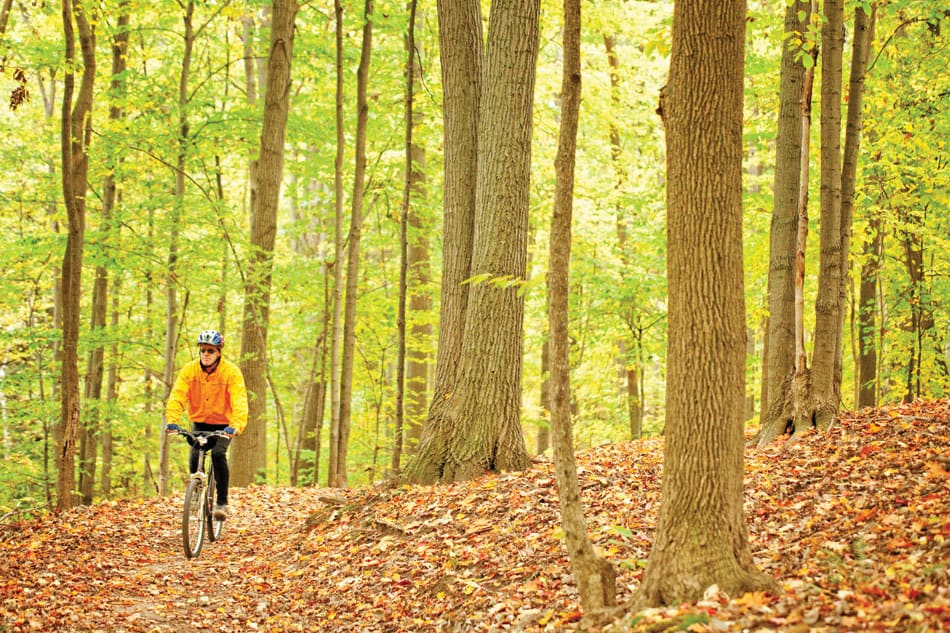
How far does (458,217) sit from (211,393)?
10.6 feet

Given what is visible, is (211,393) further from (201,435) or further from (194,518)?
(194,518)

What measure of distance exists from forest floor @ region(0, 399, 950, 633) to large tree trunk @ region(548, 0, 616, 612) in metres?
0.27

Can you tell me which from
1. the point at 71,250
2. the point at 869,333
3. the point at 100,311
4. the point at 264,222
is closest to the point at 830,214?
the point at 869,333

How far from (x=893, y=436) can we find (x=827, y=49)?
369cm

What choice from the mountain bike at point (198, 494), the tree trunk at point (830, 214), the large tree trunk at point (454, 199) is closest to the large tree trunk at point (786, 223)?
the tree trunk at point (830, 214)

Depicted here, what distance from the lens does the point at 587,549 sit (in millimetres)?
4289

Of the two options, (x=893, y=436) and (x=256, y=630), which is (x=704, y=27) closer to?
(x=893, y=436)

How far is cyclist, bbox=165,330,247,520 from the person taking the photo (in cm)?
802

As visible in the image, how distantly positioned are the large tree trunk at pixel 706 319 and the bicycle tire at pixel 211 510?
223 inches

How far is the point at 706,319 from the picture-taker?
13.4 ft

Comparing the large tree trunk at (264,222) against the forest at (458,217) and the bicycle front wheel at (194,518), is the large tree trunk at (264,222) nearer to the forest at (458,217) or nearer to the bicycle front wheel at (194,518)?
the forest at (458,217)

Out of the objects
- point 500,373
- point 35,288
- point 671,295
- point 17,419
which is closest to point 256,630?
point 500,373

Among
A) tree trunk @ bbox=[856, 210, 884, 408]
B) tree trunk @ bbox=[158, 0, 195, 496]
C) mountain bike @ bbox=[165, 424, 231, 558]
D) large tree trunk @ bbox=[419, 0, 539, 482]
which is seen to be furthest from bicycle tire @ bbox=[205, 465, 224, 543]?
tree trunk @ bbox=[856, 210, 884, 408]

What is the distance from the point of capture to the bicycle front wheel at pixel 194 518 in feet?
25.3
